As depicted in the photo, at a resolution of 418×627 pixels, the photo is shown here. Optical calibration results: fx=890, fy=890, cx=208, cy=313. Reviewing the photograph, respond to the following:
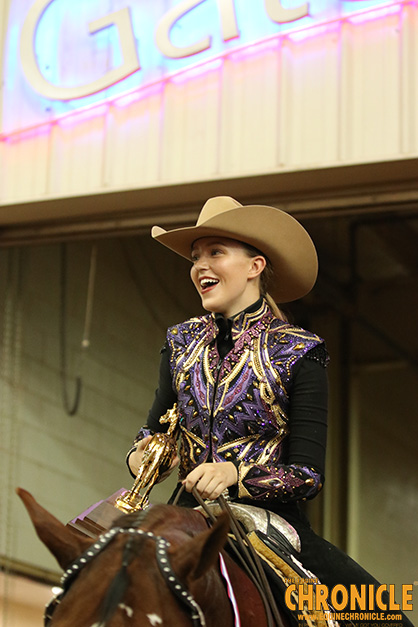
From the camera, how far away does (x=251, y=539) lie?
193 centimetres

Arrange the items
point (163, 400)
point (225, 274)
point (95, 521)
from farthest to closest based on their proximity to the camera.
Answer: point (163, 400)
point (225, 274)
point (95, 521)

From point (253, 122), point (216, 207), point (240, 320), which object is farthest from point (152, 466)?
point (253, 122)

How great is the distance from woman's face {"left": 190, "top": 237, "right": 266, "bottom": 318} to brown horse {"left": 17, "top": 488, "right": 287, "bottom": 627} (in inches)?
33.4

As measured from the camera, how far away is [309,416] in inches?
83.6

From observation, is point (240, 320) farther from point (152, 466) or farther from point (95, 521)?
point (95, 521)

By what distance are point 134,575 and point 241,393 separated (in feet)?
2.77

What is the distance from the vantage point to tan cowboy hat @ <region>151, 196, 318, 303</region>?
2299mm

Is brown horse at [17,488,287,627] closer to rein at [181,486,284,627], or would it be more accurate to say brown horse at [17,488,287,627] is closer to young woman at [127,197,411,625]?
rein at [181,486,284,627]

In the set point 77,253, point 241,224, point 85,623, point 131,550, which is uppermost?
point 77,253

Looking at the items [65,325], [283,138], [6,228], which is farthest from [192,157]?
[65,325]

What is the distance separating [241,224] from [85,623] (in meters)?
1.22

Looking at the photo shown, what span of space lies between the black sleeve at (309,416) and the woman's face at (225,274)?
263 millimetres

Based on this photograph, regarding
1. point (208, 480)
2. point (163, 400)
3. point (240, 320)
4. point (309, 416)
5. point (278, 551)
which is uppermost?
point (240, 320)

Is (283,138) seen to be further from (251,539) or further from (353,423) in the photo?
(353,423)
